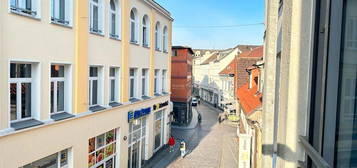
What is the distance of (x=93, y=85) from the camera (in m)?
11.8

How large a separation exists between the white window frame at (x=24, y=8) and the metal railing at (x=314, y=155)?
730 cm

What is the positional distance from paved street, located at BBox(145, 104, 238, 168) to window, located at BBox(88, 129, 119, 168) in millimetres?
4596

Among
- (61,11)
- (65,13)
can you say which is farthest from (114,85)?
→ (61,11)

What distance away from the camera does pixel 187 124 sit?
30.6m

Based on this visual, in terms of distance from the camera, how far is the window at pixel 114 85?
13258 millimetres

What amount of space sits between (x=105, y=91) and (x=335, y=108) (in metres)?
11.3

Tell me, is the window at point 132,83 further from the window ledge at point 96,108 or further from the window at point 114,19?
the window ledge at point 96,108

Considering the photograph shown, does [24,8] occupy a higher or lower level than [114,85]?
higher

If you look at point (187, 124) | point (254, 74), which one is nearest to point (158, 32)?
point (254, 74)

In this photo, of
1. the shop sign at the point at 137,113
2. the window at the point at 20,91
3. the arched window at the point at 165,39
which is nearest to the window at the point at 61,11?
the window at the point at 20,91

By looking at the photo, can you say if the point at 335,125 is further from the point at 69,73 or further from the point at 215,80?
the point at 215,80

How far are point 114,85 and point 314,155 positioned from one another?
40.4ft

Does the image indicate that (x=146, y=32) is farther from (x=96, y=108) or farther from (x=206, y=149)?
(x=206, y=149)

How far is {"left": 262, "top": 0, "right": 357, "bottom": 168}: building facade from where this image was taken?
5.55 feet
